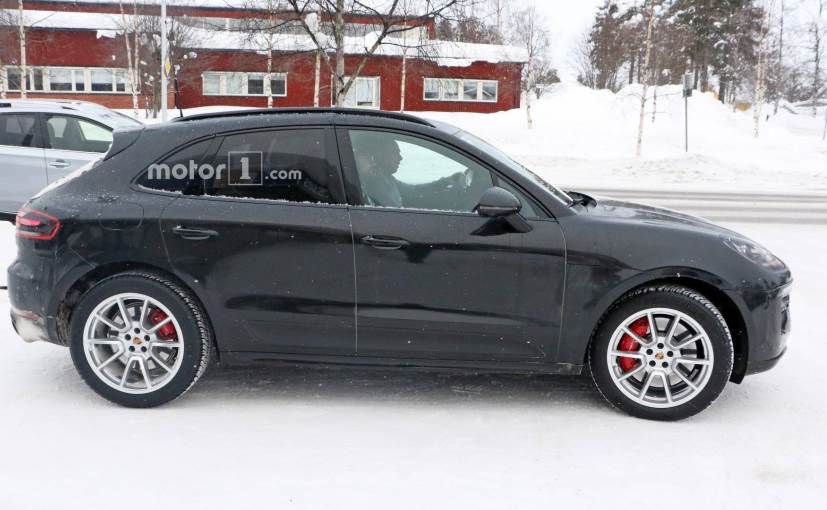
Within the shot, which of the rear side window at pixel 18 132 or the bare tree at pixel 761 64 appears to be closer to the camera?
the rear side window at pixel 18 132

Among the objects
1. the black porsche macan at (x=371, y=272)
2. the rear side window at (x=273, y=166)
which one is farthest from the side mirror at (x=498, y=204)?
the rear side window at (x=273, y=166)

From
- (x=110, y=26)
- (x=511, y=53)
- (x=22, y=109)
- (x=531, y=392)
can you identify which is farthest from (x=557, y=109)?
(x=531, y=392)

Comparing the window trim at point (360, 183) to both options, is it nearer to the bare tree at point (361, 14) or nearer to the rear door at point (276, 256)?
the rear door at point (276, 256)

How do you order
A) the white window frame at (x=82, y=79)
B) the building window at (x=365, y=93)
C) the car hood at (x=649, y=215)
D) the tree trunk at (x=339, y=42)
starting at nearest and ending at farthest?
the car hood at (x=649, y=215) → the tree trunk at (x=339, y=42) → the building window at (x=365, y=93) → the white window frame at (x=82, y=79)

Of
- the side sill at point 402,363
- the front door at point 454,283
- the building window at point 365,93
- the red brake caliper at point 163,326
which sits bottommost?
the side sill at point 402,363

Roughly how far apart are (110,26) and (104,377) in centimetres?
4571

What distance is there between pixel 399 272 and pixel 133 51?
1760 inches

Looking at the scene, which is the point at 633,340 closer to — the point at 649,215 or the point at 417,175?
the point at 649,215

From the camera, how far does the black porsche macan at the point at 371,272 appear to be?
13.7 ft

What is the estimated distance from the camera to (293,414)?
4281 millimetres

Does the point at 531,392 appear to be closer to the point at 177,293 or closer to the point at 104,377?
the point at 177,293

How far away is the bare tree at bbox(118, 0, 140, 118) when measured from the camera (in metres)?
41.1

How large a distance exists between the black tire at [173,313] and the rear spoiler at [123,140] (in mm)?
747

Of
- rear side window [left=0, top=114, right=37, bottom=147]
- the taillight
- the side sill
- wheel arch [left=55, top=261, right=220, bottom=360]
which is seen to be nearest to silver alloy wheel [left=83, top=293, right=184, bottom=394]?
wheel arch [left=55, top=261, right=220, bottom=360]
